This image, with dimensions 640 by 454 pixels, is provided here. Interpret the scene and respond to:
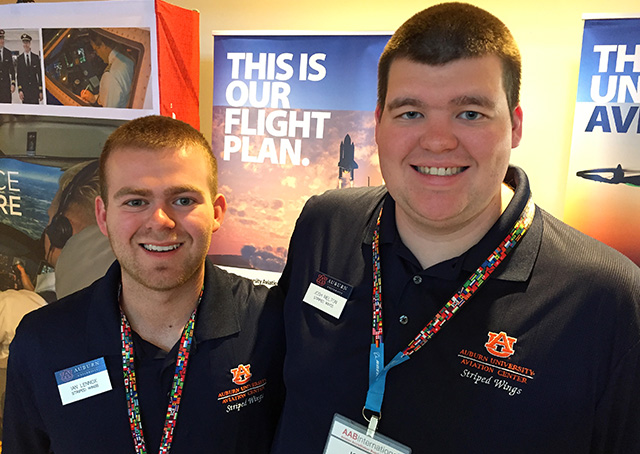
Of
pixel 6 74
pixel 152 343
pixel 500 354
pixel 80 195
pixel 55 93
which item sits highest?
pixel 6 74

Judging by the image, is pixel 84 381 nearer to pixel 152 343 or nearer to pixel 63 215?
pixel 152 343

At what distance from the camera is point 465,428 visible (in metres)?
1.25

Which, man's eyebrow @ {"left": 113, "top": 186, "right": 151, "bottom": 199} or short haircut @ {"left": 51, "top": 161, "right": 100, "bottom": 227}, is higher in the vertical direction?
man's eyebrow @ {"left": 113, "top": 186, "right": 151, "bottom": 199}

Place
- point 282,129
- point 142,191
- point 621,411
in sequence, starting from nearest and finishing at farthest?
point 621,411, point 142,191, point 282,129

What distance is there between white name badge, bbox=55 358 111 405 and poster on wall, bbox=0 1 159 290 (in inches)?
65.7

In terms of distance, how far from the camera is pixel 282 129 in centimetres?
298

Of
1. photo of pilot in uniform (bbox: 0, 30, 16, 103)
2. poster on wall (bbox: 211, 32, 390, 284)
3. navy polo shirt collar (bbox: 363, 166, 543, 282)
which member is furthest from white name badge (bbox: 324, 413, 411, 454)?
photo of pilot in uniform (bbox: 0, 30, 16, 103)

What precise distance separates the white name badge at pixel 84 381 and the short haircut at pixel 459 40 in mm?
1235

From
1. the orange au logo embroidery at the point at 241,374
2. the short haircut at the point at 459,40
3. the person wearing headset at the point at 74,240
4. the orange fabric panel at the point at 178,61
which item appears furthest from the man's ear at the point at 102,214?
the person wearing headset at the point at 74,240

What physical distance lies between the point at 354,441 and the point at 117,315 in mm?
809

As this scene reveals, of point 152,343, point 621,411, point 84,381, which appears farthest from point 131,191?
point 621,411

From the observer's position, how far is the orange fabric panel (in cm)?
279

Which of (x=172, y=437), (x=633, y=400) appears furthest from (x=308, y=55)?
(x=633, y=400)

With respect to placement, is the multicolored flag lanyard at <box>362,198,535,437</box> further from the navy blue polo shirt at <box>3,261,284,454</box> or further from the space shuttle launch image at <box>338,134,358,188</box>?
the space shuttle launch image at <box>338,134,358,188</box>
